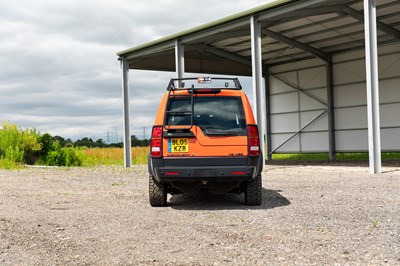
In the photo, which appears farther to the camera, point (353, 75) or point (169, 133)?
point (353, 75)

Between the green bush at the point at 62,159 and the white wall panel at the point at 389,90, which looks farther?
the green bush at the point at 62,159

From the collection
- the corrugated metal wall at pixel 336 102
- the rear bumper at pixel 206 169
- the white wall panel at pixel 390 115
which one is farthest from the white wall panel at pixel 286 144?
the rear bumper at pixel 206 169

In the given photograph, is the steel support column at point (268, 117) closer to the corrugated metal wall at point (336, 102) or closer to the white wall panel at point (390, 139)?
the corrugated metal wall at point (336, 102)

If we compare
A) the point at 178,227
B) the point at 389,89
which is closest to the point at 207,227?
the point at 178,227

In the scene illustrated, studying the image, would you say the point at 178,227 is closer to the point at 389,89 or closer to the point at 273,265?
the point at 273,265

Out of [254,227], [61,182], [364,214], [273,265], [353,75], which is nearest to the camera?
[273,265]

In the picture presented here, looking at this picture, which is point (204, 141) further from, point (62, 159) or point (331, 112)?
point (331, 112)

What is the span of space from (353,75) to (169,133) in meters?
18.4

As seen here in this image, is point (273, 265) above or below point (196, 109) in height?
below

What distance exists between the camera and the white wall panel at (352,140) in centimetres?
2406

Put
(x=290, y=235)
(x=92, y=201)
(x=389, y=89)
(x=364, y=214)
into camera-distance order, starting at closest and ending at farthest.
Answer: (x=290, y=235) → (x=364, y=214) → (x=92, y=201) → (x=389, y=89)

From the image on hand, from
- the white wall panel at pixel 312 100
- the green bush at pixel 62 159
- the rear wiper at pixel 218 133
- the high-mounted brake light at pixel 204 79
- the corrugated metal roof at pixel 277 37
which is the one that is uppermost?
the corrugated metal roof at pixel 277 37

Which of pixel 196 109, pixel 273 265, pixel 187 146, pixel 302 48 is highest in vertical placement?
pixel 302 48

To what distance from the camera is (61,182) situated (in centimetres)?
1479
